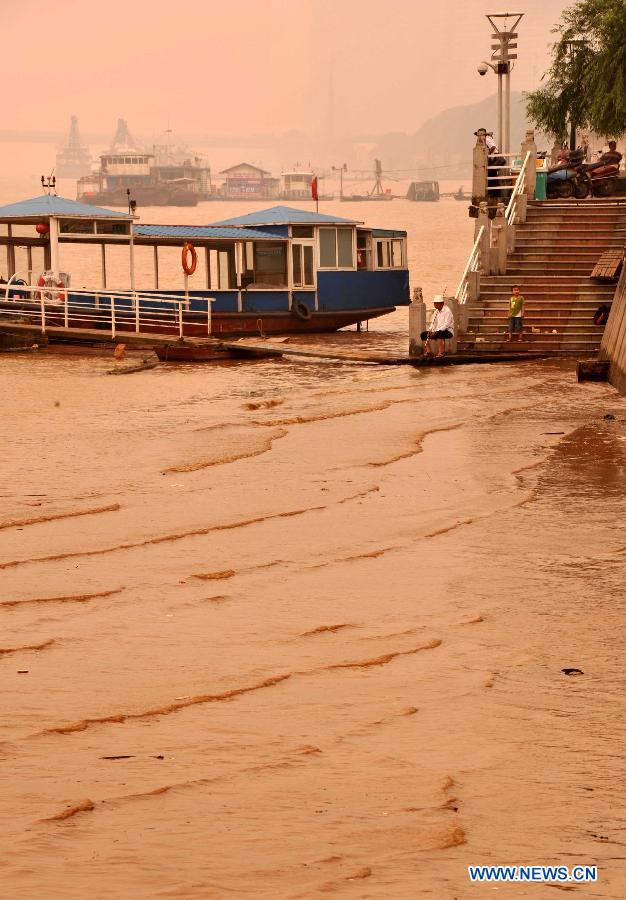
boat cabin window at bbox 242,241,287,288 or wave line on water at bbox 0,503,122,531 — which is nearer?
wave line on water at bbox 0,503,122,531

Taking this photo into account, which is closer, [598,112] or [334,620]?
[334,620]

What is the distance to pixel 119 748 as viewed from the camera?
7.55 metres

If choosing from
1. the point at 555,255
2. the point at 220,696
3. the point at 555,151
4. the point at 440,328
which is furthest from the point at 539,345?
the point at 220,696

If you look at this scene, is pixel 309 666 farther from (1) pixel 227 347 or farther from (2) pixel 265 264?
(2) pixel 265 264

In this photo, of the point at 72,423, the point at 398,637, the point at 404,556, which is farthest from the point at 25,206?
the point at 398,637

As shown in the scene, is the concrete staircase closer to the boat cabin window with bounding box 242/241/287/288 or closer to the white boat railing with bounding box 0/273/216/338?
the white boat railing with bounding box 0/273/216/338

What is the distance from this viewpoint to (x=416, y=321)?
29156mm

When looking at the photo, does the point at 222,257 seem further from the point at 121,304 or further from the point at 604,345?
the point at 604,345

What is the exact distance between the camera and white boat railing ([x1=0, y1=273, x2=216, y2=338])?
3338 centimetres

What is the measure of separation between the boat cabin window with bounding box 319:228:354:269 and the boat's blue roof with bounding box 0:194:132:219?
574cm

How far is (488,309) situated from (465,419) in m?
8.61

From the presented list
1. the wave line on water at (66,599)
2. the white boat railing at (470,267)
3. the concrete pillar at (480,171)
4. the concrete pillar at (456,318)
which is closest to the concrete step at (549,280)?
the white boat railing at (470,267)

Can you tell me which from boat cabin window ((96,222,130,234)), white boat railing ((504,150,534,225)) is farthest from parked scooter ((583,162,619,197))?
boat cabin window ((96,222,130,234))

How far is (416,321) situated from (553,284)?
3.42 metres
